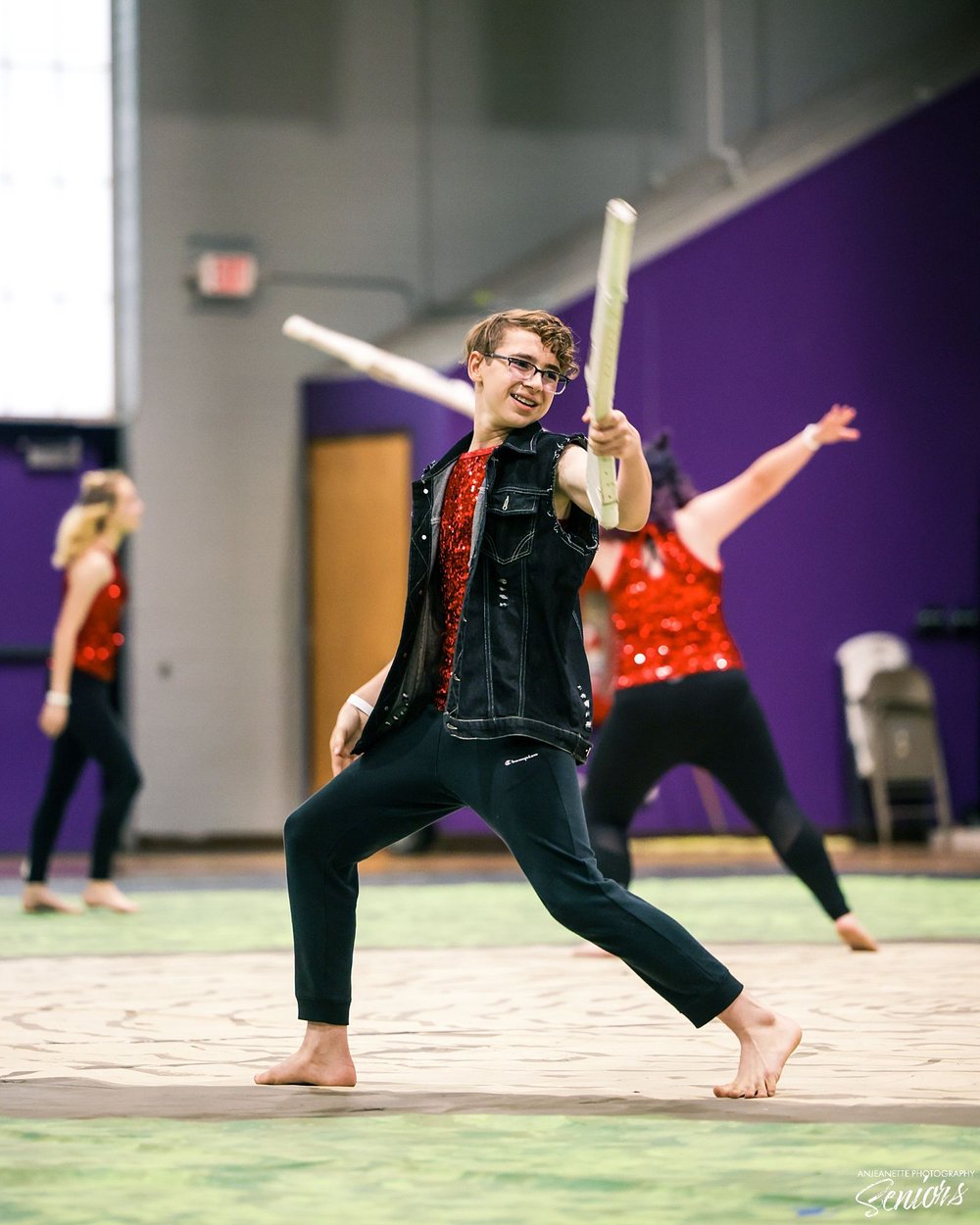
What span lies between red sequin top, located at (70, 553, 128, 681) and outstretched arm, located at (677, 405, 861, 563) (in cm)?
282

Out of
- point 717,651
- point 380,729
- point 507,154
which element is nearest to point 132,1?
point 507,154

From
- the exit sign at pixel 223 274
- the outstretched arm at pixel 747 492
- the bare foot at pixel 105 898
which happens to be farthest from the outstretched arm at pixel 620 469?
the exit sign at pixel 223 274

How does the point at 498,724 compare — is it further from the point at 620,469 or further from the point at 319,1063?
the point at 319,1063

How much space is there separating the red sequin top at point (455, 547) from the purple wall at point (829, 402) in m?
8.26

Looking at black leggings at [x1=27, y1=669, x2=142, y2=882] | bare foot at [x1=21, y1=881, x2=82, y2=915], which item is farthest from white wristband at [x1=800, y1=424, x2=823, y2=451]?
bare foot at [x1=21, y1=881, x2=82, y2=915]

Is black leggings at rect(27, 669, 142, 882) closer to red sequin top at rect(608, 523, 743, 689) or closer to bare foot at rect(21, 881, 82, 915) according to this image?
bare foot at rect(21, 881, 82, 915)

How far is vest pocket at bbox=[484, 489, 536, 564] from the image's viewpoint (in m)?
3.73

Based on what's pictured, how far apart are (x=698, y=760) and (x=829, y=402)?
683 cm

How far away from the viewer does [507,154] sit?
1363 centimetres

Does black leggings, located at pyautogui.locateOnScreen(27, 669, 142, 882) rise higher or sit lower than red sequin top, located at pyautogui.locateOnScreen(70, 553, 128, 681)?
lower

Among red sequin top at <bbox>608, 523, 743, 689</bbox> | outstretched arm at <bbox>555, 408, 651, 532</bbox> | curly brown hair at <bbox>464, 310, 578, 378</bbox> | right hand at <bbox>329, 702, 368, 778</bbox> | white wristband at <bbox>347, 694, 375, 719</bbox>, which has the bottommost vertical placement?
right hand at <bbox>329, 702, 368, 778</bbox>

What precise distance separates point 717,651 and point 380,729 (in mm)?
2560

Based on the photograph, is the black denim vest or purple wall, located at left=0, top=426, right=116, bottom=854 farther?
purple wall, located at left=0, top=426, right=116, bottom=854
